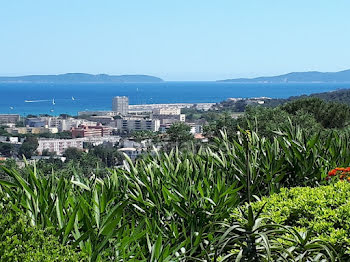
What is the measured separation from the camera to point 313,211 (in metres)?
3.10

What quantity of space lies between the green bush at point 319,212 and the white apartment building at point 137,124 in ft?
254

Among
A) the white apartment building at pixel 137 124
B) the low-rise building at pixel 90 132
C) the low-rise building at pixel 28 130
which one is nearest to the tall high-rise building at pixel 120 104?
the white apartment building at pixel 137 124

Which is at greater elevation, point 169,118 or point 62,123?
point 169,118

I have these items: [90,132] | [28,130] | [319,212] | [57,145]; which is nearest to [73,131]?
[90,132]

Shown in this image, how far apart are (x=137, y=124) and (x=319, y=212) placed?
87923mm

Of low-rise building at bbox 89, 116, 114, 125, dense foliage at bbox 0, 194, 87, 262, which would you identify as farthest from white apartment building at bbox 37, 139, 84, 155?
dense foliage at bbox 0, 194, 87, 262

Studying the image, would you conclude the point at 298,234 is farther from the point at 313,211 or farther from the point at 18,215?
the point at 18,215

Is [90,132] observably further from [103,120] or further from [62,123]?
[103,120]

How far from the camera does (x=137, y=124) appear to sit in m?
90.7

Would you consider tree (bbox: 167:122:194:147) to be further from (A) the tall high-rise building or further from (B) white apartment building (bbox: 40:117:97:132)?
(A) the tall high-rise building

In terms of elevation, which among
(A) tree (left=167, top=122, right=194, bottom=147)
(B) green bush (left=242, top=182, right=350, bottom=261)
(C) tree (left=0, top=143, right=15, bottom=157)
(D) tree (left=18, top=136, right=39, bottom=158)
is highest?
(B) green bush (left=242, top=182, right=350, bottom=261)

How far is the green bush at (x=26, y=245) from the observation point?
2307 millimetres

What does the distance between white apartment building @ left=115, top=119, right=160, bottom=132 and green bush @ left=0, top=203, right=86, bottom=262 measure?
7841 centimetres

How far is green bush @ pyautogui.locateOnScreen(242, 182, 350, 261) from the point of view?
108 inches
